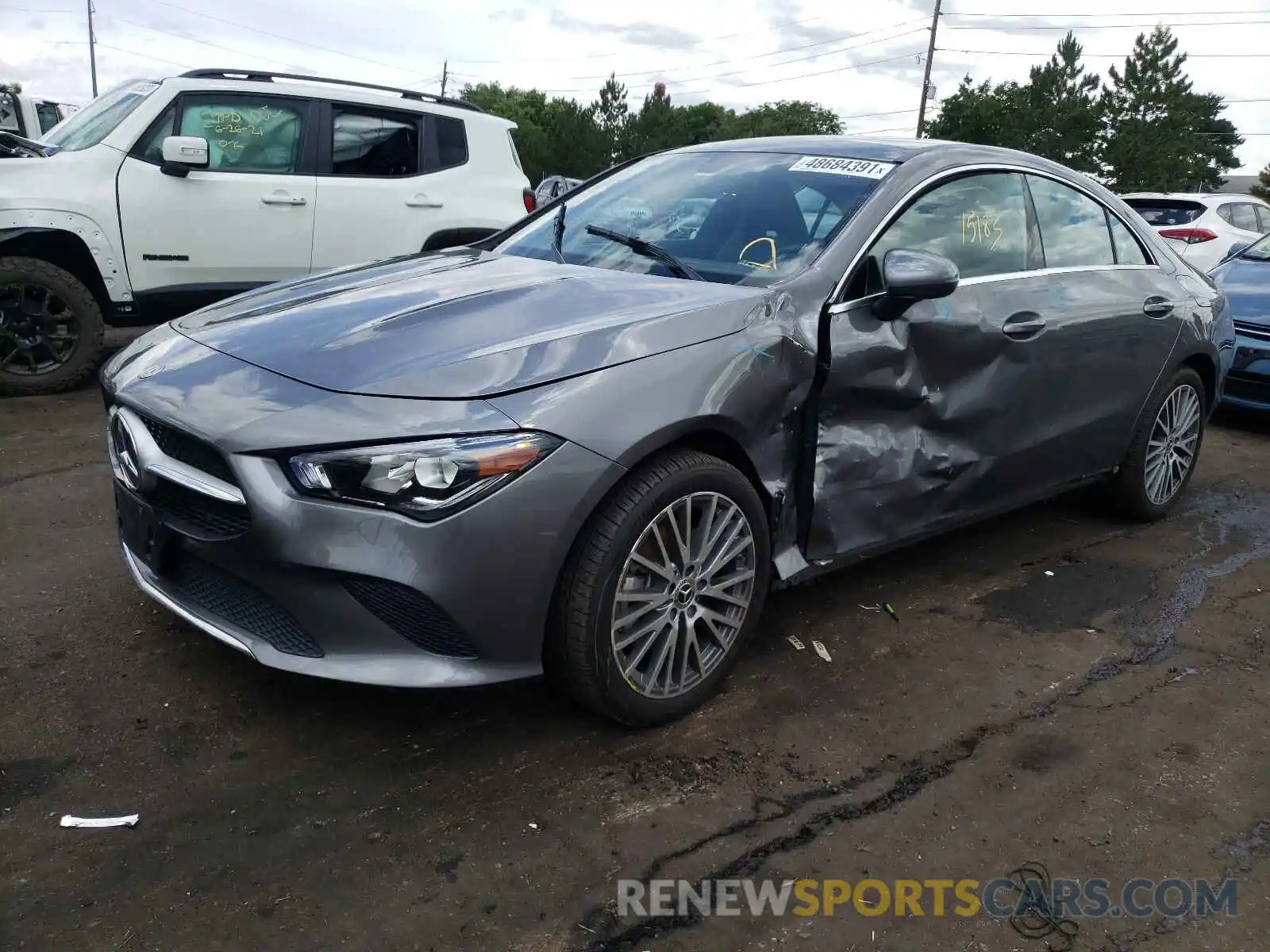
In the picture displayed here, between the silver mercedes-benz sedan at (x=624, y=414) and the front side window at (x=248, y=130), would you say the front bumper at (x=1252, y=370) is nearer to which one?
→ the silver mercedes-benz sedan at (x=624, y=414)

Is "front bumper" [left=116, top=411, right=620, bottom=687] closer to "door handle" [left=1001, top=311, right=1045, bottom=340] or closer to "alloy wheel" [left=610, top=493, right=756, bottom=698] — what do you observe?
"alloy wheel" [left=610, top=493, right=756, bottom=698]

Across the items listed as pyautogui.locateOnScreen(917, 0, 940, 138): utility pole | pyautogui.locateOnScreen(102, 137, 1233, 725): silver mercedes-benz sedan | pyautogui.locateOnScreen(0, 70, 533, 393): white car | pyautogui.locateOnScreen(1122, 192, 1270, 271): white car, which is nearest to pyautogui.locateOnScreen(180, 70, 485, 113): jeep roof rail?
pyautogui.locateOnScreen(0, 70, 533, 393): white car

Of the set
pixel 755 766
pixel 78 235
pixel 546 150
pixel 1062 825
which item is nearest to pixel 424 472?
pixel 755 766

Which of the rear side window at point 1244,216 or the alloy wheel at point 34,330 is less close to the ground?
the rear side window at point 1244,216

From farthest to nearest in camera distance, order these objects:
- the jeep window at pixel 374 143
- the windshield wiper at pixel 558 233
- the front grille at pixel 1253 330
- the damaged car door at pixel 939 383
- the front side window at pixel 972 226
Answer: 1. the jeep window at pixel 374 143
2. the front grille at pixel 1253 330
3. the windshield wiper at pixel 558 233
4. the front side window at pixel 972 226
5. the damaged car door at pixel 939 383

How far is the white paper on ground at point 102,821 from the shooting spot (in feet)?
7.61

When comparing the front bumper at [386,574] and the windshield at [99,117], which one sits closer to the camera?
the front bumper at [386,574]

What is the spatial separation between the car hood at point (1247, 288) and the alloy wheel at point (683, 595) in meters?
4.93

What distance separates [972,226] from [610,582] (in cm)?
201

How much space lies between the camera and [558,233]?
370 centimetres

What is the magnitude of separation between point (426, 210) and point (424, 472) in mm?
5260

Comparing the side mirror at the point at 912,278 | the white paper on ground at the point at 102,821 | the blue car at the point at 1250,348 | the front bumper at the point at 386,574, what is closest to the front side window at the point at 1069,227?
the side mirror at the point at 912,278

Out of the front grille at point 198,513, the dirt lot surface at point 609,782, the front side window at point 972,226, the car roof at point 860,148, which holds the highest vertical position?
the car roof at point 860,148

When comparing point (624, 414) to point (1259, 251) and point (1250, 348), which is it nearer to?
point (1250, 348)
